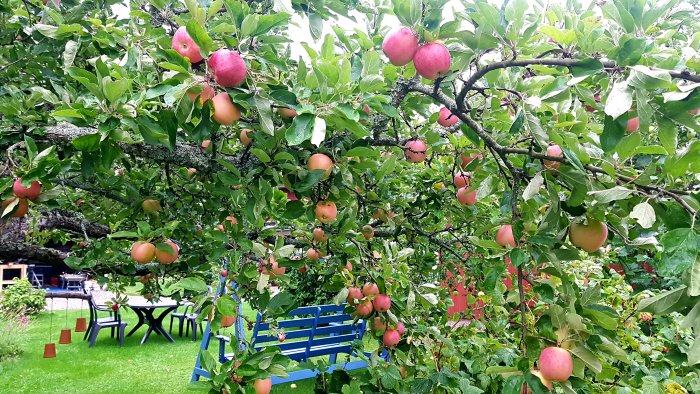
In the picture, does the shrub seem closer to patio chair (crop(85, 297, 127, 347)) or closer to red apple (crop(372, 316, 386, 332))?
patio chair (crop(85, 297, 127, 347))

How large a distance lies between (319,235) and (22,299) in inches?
381

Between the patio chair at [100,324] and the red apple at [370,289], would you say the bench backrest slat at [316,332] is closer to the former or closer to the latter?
the red apple at [370,289]

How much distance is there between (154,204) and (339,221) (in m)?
0.97

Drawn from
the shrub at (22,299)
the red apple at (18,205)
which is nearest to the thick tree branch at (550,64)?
the red apple at (18,205)

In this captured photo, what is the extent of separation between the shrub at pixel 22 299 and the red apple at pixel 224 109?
9645mm

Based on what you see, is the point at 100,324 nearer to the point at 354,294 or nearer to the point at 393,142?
the point at 354,294

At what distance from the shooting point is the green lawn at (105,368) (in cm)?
562

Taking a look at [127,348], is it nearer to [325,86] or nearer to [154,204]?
[154,204]

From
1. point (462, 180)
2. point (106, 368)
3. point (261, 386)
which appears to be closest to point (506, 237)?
point (462, 180)

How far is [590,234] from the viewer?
4.66 ft

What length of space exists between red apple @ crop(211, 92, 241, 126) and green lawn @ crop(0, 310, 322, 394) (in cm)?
449

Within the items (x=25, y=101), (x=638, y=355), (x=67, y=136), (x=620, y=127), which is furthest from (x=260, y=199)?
(x=638, y=355)

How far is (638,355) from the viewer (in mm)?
2488

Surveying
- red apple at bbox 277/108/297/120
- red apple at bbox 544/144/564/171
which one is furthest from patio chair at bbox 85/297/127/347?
red apple at bbox 544/144/564/171
